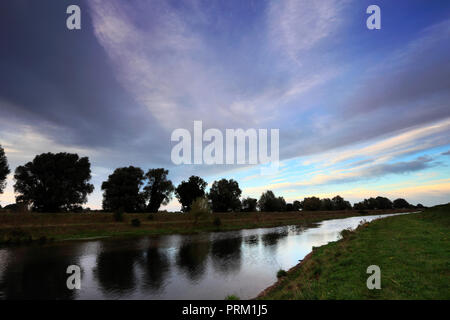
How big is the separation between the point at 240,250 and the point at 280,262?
342 inches

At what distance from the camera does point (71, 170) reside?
72.6m

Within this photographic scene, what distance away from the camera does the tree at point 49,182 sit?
226 ft

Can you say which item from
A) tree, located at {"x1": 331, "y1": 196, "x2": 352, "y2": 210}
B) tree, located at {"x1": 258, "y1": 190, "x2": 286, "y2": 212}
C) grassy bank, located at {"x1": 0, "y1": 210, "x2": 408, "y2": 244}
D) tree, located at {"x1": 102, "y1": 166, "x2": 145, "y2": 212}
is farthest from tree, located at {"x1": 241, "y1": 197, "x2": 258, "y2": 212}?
tree, located at {"x1": 331, "y1": 196, "x2": 352, "y2": 210}

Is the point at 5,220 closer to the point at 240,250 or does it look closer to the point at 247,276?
the point at 240,250

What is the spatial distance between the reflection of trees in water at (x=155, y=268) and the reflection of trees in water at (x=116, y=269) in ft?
3.64

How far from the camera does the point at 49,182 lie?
2717 inches

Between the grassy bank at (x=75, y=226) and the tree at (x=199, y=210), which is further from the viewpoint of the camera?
the tree at (x=199, y=210)

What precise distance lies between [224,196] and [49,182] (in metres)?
72.8

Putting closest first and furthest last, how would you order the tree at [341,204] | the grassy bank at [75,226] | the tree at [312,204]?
1. the grassy bank at [75,226]
2. the tree at [312,204]
3. the tree at [341,204]

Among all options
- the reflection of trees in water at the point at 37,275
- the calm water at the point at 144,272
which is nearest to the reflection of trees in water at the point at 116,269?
the calm water at the point at 144,272

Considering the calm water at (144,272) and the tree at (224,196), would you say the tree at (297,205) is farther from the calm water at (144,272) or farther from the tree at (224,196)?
the calm water at (144,272)

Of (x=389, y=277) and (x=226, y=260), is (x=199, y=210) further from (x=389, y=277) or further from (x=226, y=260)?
(x=389, y=277)

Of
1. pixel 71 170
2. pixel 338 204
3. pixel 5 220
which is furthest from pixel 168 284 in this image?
pixel 338 204
